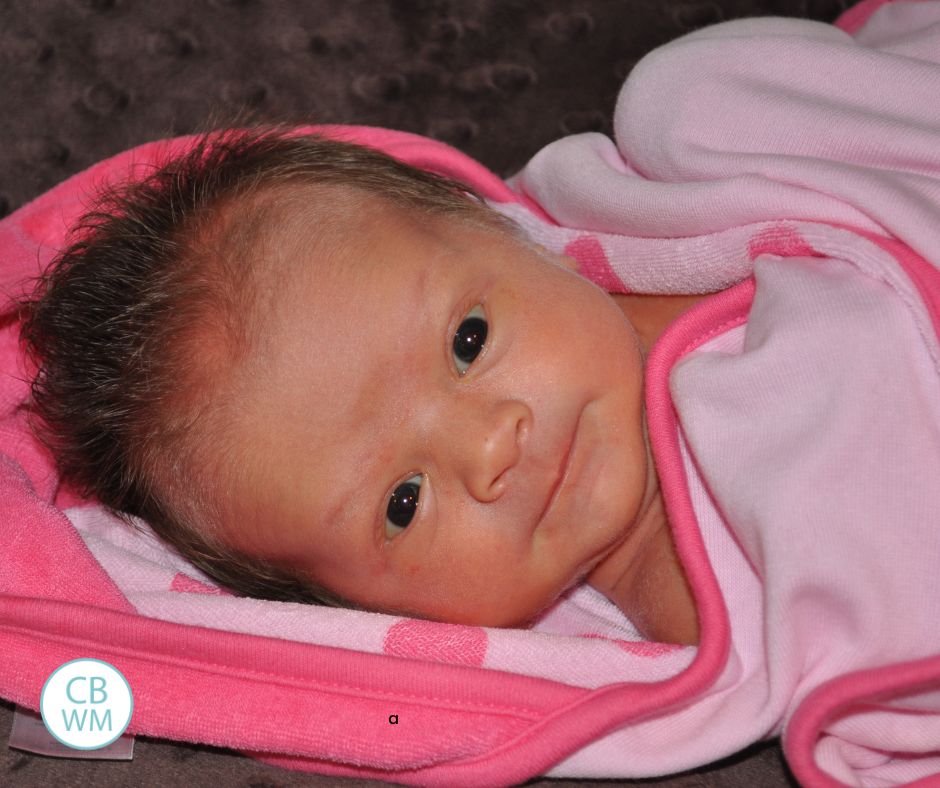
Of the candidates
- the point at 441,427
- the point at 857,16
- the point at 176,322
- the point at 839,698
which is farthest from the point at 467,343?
the point at 857,16

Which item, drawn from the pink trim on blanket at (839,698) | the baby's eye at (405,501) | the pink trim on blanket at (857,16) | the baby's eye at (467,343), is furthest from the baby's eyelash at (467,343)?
the pink trim on blanket at (857,16)

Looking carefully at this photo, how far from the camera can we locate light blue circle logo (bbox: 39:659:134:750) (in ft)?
4.27

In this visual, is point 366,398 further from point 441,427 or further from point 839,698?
point 839,698

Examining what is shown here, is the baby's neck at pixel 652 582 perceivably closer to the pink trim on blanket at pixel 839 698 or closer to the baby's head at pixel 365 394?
the baby's head at pixel 365 394

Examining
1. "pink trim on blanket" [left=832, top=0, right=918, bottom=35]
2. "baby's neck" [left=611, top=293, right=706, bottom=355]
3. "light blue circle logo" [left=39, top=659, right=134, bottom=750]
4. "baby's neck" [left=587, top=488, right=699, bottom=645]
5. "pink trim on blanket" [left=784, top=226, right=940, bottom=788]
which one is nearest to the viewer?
"pink trim on blanket" [left=784, top=226, right=940, bottom=788]

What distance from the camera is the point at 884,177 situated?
1.38 metres

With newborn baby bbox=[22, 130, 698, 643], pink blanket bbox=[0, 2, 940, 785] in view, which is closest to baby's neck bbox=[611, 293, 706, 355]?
pink blanket bbox=[0, 2, 940, 785]

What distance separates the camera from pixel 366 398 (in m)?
1.30

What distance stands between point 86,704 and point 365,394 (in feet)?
1.71

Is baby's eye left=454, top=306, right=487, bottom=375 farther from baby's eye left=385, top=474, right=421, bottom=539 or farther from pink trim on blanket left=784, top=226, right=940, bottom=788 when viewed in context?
Result: pink trim on blanket left=784, top=226, right=940, bottom=788

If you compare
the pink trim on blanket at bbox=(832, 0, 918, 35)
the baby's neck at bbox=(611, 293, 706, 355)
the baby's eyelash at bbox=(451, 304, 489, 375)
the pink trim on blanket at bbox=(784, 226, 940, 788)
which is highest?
the pink trim on blanket at bbox=(832, 0, 918, 35)

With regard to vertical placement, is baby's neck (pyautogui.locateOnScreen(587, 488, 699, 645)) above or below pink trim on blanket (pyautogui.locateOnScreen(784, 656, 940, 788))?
below

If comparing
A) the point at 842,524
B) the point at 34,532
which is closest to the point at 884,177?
the point at 842,524

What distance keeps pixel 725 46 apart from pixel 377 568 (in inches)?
35.1
